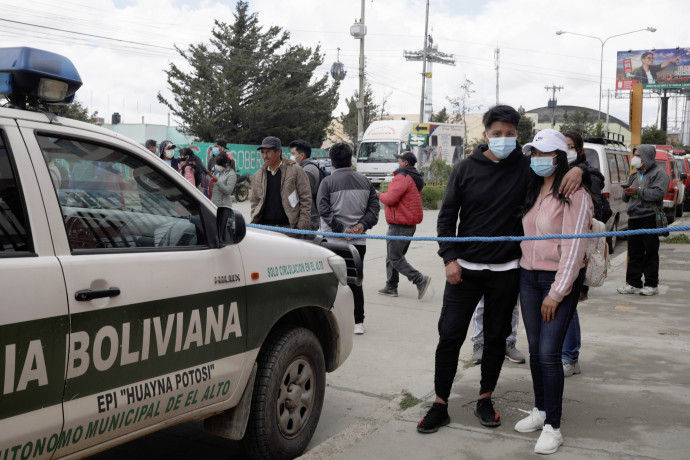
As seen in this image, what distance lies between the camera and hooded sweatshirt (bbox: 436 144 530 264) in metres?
4.18

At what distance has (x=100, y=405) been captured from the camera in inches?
112

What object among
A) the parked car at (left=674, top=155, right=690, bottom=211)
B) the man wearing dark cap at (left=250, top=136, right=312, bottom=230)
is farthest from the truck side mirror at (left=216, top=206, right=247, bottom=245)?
the parked car at (left=674, top=155, right=690, bottom=211)

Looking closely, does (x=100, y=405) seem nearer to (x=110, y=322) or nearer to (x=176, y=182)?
(x=110, y=322)

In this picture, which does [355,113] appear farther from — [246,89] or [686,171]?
[686,171]

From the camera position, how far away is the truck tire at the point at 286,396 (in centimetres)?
369

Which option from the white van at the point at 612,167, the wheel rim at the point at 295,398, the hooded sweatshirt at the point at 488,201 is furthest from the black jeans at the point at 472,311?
the white van at the point at 612,167

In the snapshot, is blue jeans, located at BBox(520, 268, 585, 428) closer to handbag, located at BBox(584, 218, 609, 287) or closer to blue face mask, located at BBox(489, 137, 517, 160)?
handbag, located at BBox(584, 218, 609, 287)

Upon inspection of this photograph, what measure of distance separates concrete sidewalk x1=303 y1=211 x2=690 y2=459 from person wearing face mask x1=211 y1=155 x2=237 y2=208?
348cm

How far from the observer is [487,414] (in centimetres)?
439

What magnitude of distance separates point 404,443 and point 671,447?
4.89ft

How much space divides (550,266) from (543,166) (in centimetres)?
57

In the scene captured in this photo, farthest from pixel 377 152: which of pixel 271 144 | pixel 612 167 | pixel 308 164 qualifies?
pixel 271 144

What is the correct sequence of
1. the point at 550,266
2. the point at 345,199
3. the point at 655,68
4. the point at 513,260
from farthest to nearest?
the point at 655,68 < the point at 345,199 < the point at 513,260 < the point at 550,266

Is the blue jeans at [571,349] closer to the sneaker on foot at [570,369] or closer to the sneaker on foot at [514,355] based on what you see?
the sneaker on foot at [570,369]
